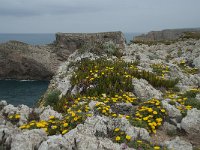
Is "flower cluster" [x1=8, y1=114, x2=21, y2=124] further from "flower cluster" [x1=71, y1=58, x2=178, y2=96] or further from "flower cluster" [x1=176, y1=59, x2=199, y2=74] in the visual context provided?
"flower cluster" [x1=176, y1=59, x2=199, y2=74]

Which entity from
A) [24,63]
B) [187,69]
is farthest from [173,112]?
[24,63]

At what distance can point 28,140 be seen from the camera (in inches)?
375

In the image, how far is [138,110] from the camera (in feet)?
41.3

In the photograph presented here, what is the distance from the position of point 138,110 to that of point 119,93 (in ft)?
6.57

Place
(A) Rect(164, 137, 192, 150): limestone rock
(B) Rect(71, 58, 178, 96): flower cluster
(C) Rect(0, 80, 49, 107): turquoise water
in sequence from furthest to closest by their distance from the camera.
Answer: (C) Rect(0, 80, 49, 107): turquoise water
(B) Rect(71, 58, 178, 96): flower cluster
(A) Rect(164, 137, 192, 150): limestone rock

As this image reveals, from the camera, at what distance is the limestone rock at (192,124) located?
36.8ft

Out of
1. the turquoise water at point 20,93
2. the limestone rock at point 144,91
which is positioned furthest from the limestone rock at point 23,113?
the turquoise water at point 20,93

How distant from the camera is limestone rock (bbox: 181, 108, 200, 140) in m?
11.2

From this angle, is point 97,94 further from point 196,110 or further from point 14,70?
point 14,70

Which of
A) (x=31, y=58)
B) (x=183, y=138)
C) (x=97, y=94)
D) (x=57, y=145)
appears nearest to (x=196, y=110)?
(x=183, y=138)

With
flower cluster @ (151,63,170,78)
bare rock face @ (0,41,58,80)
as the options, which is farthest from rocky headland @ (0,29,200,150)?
bare rock face @ (0,41,58,80)

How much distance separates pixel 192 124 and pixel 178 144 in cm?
154

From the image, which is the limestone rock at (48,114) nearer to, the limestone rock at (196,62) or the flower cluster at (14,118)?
the flower cluster at (14,118)

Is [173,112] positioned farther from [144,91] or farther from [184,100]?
Result: [144,91]
